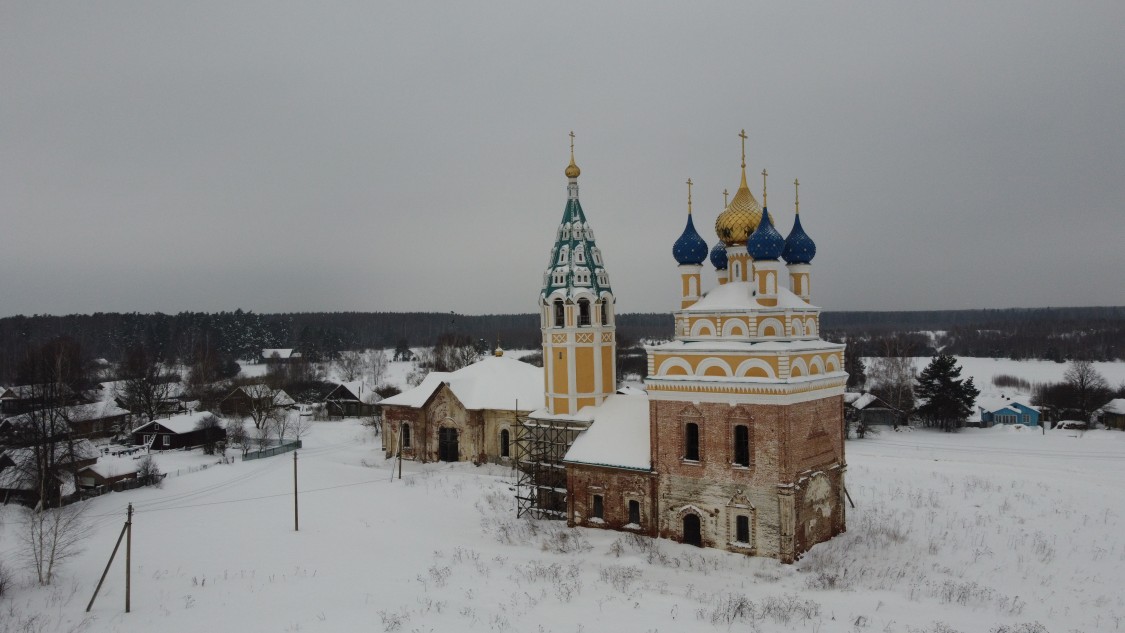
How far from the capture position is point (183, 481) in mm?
26219

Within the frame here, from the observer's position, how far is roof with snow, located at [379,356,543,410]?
1104 inches

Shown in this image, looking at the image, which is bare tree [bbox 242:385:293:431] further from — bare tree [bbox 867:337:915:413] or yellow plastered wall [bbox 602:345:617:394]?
bare tree [bbox 867:337:915:413]

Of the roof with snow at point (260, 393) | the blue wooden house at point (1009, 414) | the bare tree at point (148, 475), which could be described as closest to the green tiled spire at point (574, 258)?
the bare tree at point (148, 475)

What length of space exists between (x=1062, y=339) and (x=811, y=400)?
380 feet

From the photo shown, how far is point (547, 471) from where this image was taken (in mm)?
21656

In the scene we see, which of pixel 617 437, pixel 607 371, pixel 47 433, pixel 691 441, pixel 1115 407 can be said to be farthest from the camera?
pixel 1115 407

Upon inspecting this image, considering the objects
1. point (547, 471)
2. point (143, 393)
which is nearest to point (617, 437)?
point (547, 471)

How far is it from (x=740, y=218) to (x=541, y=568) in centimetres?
1044

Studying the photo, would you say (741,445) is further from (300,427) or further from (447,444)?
(300,427)

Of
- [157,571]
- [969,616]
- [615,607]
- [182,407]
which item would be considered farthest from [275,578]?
[182,407]

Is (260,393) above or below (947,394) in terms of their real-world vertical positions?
above

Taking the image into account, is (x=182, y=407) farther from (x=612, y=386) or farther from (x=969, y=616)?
(x=969, y=616)

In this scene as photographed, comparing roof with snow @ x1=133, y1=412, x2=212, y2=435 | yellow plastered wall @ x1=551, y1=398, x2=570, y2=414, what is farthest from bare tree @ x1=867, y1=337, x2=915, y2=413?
roof with snow @ x1=133, y1=412, x2=212, y2=435

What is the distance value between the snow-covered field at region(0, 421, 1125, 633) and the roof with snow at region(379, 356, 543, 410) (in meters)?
3.85
